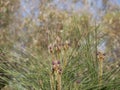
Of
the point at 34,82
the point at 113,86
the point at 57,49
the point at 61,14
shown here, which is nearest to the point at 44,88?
the point at 34,82

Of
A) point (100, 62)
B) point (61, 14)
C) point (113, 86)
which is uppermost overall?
point (100, 62)

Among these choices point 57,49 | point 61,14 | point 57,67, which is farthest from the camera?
point 61,14

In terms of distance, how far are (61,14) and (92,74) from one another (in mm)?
7155

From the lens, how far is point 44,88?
1483mm

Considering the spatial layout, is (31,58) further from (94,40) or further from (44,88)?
(94,40)

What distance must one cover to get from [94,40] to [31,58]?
0.29m

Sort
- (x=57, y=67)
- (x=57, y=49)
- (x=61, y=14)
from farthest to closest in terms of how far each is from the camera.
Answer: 1. (x=61, y=14)
2. (x=57, y=49)
3. (x=57, y=67)

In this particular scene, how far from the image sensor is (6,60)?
5.22ft

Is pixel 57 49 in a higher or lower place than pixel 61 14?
higher

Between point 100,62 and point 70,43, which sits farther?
point 70,43

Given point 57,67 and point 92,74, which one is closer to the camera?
point 57,67

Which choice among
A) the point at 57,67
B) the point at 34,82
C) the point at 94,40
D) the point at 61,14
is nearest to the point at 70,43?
the point at 94,40

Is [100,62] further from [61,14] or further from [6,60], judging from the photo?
[61,14]

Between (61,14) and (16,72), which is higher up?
(16,72)
